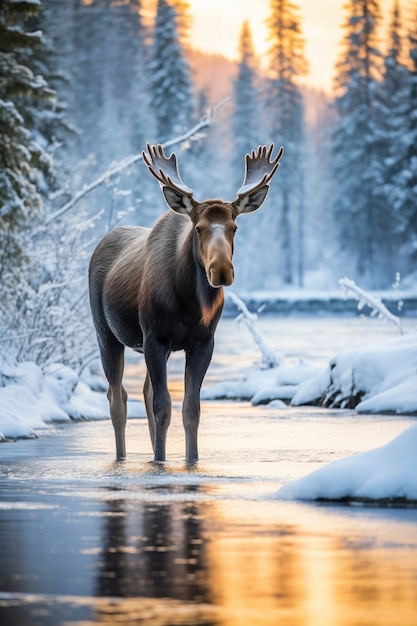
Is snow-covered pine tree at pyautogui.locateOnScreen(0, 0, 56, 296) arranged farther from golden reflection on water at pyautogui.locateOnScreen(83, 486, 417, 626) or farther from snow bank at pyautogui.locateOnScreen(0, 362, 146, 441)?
golden reflection on water at pyautogui.locateOnScreen(83, 486, 417, 626)

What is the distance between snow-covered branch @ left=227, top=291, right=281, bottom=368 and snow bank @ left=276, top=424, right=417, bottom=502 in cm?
1351

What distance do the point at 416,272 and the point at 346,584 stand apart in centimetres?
7337

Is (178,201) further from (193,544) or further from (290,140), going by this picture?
(290,140)

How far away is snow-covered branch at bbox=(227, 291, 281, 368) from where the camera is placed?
23078mm

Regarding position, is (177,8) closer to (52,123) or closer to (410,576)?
(52,123)

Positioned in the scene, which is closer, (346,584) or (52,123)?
(346,584)

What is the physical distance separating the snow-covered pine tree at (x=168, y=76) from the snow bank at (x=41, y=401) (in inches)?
2538

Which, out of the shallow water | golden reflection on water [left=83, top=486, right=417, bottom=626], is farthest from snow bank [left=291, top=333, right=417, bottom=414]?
golden reflection on water [left=83, top=486, right=417, bottom=626]

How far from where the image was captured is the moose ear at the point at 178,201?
1169 centimetres

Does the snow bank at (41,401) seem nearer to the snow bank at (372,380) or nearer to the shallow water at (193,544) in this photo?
the shallow water at (193,544)

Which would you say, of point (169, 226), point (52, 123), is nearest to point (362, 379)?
point (169, 226)

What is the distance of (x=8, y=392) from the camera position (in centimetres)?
1678

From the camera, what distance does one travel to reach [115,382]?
13422 millimetres

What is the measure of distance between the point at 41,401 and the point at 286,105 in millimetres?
76971
